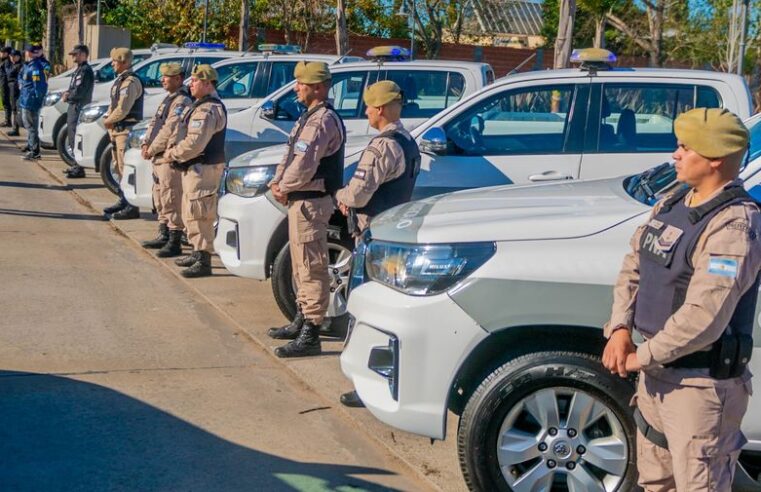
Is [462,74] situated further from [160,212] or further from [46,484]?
[46,484]

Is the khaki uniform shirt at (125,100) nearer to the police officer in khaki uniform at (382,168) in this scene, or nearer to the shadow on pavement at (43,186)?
the shadow on pavement at (43,186)

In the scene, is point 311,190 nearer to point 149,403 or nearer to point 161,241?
point 149,403

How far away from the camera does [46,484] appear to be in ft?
15.7

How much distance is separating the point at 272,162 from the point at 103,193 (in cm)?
696

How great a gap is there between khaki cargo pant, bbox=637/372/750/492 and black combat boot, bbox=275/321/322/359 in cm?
357

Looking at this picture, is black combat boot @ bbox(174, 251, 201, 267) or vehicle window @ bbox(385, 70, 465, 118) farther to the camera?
vehicle window @ bbox(385, 70, 465, 118)

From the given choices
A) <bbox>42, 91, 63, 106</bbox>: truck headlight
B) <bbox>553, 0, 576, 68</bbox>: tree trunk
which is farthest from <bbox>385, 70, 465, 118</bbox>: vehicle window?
<bbox>42, 91, 63, 106</bbox>: truck headlight

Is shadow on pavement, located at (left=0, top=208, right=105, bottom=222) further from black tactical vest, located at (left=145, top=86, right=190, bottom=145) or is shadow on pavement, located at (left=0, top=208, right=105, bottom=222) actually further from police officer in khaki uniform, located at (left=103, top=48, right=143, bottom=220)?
black tactical vest, located at (left=145, top=86, right=190, bottom=145)

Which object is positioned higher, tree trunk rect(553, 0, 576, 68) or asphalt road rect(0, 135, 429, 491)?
tree trunk rect(553, 0, 576, 68)

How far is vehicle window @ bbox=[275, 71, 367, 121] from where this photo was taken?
10625mm

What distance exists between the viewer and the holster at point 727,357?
349 centimetres

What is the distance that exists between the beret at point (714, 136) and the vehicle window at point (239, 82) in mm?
10895

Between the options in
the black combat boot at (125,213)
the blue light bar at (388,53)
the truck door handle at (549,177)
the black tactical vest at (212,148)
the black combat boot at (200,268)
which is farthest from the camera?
the black combat boot at (125,213)

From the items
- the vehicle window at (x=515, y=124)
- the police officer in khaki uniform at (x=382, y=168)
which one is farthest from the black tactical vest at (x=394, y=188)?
the vehicle window at (x=515, y=124)
